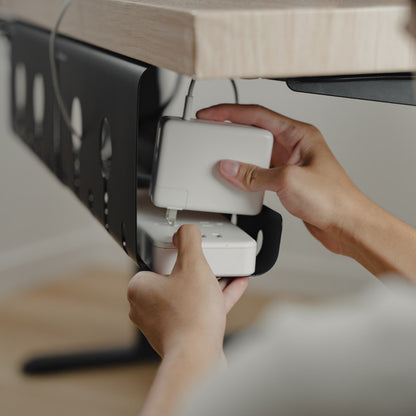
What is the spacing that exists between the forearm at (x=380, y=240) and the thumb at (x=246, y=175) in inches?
5.8

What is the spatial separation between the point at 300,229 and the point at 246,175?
32.5 inches

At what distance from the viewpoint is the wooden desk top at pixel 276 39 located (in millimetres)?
432

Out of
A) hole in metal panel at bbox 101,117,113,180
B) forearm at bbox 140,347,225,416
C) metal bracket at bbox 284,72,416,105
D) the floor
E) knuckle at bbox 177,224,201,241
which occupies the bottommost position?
the floor

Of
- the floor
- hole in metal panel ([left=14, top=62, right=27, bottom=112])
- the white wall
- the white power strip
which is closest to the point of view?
the white power strip

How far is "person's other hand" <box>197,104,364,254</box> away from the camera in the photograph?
69cm

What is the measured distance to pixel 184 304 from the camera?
1.88 feet

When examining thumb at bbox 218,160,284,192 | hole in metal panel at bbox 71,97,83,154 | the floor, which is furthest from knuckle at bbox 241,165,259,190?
the floor

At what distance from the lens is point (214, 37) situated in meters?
0.43

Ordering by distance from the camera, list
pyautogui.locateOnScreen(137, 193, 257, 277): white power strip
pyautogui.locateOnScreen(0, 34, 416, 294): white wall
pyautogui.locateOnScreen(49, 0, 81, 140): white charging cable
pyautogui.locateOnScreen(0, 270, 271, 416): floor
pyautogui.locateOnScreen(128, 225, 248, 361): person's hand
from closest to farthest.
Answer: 1. pyautogui.locateOnScreen(128, 225, 248, 361): person's hand
2. pyautogui.locateOnScreen(137, 193, 257, 277): white power strip
3. pyautogui.locateOnScreen(49, 0, 81, 140): white charging cable
4. pyautogui.locateOnScreen(0, 270, 271, 416): floor
5. pyautogui.locateOnScreen(0, 34, 416, 294): white wall

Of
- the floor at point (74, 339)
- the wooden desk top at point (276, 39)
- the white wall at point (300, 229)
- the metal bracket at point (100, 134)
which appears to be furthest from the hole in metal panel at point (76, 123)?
the floor at point (74, 339)

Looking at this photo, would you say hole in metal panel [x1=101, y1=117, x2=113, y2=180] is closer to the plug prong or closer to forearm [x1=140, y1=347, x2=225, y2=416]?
the plug prong

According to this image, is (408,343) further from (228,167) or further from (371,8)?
(228,167)

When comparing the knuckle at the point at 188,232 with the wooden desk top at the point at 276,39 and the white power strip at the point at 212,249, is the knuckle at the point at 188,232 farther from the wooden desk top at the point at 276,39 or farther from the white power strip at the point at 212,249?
the wooden desk top at the point at 276,39

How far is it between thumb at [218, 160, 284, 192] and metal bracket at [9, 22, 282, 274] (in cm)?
4
